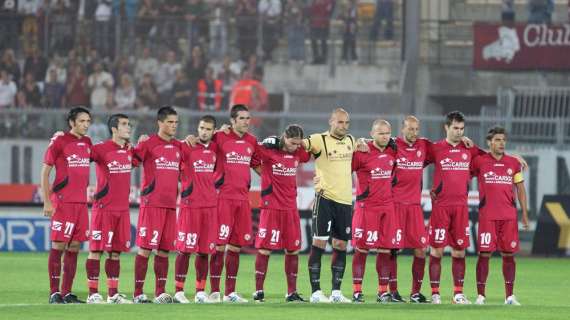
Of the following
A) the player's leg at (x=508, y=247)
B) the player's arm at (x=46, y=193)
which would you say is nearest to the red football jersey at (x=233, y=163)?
the player's arm at (x=46, y=193)

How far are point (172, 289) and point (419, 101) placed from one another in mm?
15148

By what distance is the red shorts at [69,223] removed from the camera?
52.6 feet

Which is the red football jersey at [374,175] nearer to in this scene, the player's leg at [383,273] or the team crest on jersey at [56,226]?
the player's leg at [383,273]

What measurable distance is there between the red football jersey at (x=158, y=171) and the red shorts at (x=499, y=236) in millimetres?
3797

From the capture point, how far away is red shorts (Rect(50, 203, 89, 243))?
631 inches

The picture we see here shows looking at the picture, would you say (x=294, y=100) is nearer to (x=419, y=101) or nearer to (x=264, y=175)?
(x=419, y=101)

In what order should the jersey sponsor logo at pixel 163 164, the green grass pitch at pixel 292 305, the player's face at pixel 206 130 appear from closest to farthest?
1. the green grass pitch at pixel 292 305
2. the jersey sponsor logo at pixel 163 164
3. the player's face at pixel 206 130

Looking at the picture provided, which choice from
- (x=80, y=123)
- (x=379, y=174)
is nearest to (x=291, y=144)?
(x=379, y=174)

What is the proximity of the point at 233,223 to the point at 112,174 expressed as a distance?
64.1 inches

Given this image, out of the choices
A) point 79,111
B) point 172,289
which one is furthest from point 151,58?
point 79,111

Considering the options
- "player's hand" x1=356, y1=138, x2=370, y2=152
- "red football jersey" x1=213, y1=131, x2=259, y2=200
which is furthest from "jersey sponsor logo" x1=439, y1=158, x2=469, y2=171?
"red football jersey" x1=213, y1=131, x2=259, y2=200

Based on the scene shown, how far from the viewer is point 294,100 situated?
32.5m

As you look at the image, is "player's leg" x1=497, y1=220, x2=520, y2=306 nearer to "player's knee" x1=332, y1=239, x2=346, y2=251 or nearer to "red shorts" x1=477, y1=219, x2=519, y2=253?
"red shorts" x1=477, y1=219, x2=519, y2=253

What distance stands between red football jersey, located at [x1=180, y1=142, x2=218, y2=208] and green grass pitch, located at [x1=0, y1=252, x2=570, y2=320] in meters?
1.45
